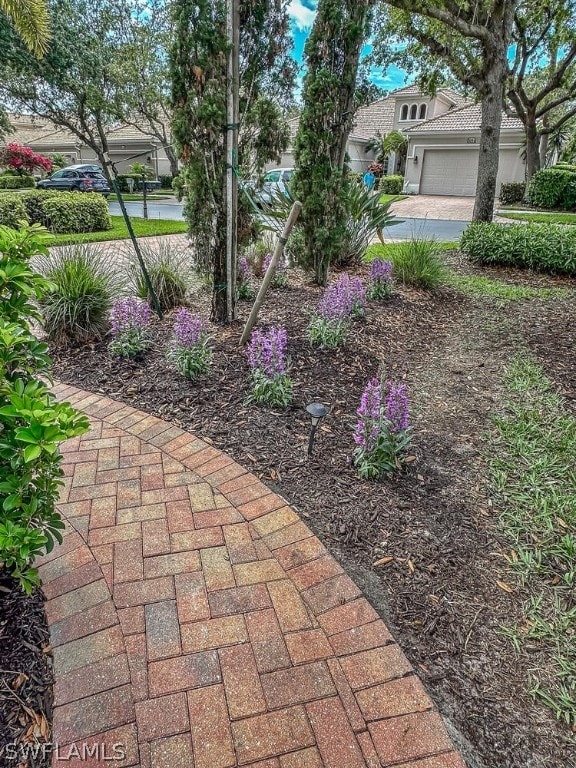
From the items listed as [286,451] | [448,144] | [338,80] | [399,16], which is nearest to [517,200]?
[448,144]

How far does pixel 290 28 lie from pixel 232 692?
15.7 ft

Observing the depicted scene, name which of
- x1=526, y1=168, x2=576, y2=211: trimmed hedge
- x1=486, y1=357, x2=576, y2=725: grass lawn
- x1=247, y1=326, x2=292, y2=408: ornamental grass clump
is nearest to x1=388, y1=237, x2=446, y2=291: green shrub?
x1=486, y1=357, x2=576, y2=725: grass lawn

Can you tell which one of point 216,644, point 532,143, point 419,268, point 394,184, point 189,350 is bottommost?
point 216,644

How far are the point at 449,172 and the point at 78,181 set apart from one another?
18.7 metres

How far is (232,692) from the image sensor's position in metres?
1.32

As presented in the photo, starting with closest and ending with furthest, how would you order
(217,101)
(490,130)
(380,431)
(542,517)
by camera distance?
(542,517), (380,431), (217,101), (490,130)

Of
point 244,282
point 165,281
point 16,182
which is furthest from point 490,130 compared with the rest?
point 16,182

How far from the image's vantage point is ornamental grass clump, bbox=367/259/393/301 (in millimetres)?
5031

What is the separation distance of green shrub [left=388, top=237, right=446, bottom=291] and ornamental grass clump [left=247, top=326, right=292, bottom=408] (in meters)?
3.38

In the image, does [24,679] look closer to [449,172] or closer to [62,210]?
[62,210]

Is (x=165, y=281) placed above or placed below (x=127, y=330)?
above

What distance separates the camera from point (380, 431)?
2.28 metres

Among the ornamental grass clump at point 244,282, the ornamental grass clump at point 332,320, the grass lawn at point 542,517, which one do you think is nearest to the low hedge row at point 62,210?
the ornamental grass clump at point 244,282

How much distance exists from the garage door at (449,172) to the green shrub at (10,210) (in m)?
21.6
